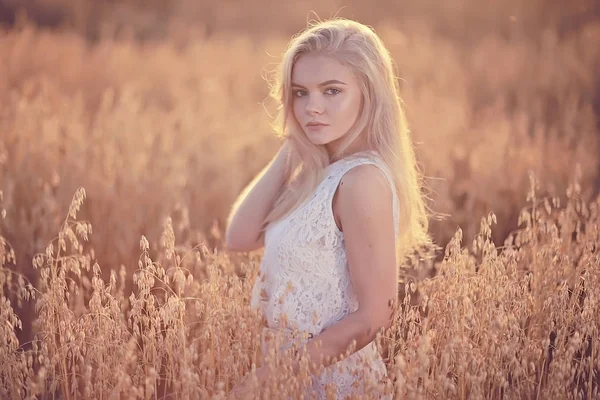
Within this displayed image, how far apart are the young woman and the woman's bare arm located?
0.12 m

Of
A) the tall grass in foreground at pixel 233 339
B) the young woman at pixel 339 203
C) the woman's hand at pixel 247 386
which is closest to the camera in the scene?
the woman's hand at pixel 247 386

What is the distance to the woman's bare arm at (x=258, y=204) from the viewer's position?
272 centimetres

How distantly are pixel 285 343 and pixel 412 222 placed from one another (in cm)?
66

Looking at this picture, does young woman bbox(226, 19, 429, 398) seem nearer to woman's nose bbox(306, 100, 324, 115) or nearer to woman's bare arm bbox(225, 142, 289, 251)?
woman's nose bbox(306, 100, 324, 115)

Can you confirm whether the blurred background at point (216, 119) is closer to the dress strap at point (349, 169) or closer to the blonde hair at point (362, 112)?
the blonde hair at point (362, 112)

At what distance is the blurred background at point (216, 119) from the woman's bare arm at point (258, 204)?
42 centimetres

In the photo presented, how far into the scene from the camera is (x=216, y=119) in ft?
21.0

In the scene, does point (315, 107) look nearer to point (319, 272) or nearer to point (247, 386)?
point (319, 272)

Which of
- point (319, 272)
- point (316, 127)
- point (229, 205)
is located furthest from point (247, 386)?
point (229, 205)

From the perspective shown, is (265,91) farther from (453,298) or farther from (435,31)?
(453,298)

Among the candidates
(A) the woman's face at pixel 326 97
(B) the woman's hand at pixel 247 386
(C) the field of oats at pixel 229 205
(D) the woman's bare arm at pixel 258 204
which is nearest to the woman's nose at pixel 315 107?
(A) the woman's face at pixel 326 97

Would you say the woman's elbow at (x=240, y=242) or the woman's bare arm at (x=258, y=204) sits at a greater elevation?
the woman's bare arm at (x=258, y=204)

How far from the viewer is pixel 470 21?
513 inches

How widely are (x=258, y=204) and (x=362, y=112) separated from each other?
534 millimetres
